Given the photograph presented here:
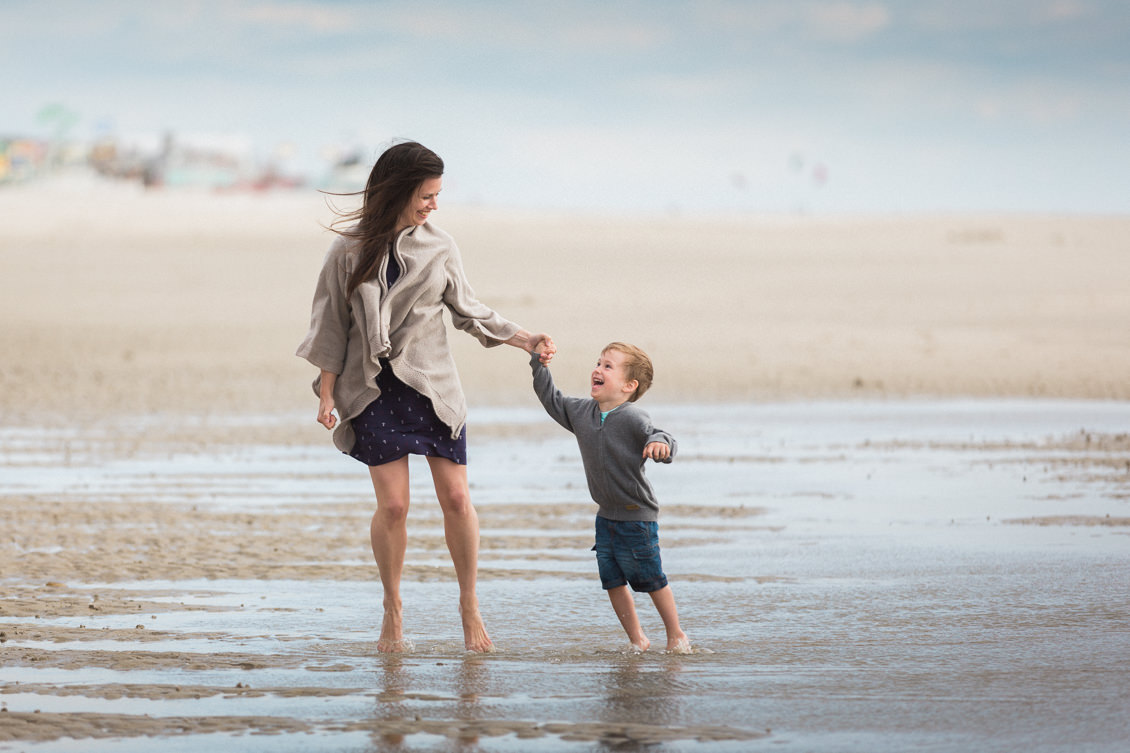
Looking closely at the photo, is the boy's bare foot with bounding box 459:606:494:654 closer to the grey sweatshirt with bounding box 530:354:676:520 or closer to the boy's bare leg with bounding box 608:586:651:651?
the boy's bare leg with bounding box 608:586:651:651

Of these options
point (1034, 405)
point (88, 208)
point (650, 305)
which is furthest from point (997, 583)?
point (88, 208)

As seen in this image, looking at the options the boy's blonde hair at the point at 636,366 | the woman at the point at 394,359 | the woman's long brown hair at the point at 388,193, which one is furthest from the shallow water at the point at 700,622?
the woman's long brown hair at the point at 388,193

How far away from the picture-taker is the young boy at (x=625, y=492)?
5293 mm

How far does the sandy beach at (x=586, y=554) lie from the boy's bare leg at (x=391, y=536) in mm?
159

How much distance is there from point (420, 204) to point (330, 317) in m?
0.52

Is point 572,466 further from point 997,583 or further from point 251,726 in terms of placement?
point 251,726

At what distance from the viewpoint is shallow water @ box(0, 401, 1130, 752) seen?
4.14 meters

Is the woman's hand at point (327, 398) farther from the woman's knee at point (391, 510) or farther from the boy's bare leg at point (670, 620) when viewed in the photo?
the boy's bare leg at point (670, 620)

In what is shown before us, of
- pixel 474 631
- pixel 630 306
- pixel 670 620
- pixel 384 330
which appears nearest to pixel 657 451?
pixel 670 620

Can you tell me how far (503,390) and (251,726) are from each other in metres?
12.3

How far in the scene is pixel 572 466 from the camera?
10.7 m

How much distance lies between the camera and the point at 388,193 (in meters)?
5.39

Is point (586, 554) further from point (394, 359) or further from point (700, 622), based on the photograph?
point (394, 359)

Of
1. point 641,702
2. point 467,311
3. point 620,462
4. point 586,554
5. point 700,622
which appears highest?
point 467,311
